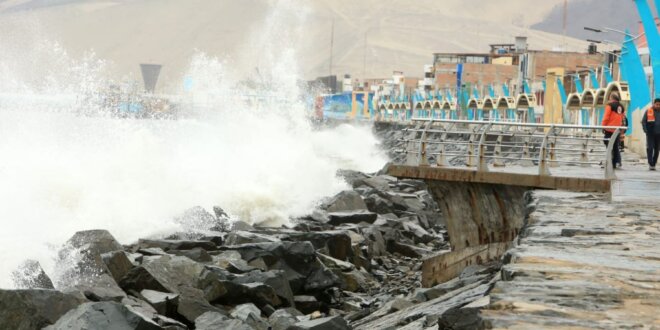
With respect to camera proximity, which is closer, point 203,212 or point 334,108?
point 203,212

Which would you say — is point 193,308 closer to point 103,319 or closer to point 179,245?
point 103,319

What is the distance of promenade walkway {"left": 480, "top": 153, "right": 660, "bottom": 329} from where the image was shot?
20.1ft

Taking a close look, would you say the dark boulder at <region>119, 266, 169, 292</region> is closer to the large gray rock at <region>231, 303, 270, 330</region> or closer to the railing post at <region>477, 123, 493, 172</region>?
the large gray rock at <region>231, 303, 270, 330</region>

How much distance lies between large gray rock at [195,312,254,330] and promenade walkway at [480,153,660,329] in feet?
8.39

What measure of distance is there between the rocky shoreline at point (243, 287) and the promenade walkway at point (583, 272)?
0.49 metres

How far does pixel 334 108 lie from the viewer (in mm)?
159875

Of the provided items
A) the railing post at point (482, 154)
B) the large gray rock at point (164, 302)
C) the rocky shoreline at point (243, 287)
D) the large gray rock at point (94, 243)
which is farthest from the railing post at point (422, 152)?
the large gray rock at point (164, 302)

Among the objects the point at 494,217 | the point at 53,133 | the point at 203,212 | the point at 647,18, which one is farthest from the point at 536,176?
the point at 53,133

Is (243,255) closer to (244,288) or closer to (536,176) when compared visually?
(244,288)

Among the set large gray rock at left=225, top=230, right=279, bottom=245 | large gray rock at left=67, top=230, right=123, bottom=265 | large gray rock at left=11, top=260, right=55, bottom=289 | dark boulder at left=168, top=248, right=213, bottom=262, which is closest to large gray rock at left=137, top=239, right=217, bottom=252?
large gray rock at left=225, top=230, right=279, bottom=245

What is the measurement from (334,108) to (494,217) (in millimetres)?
143990

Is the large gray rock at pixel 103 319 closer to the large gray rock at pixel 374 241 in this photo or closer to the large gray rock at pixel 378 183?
the large gray rock at pixel 374 241

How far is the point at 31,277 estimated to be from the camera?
43.6 ft

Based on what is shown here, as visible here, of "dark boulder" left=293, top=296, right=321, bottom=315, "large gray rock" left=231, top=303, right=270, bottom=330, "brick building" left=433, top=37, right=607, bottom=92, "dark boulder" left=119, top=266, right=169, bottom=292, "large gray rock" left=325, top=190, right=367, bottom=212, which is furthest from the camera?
"brick building" left=433, top=37, right=607, bottom=92
